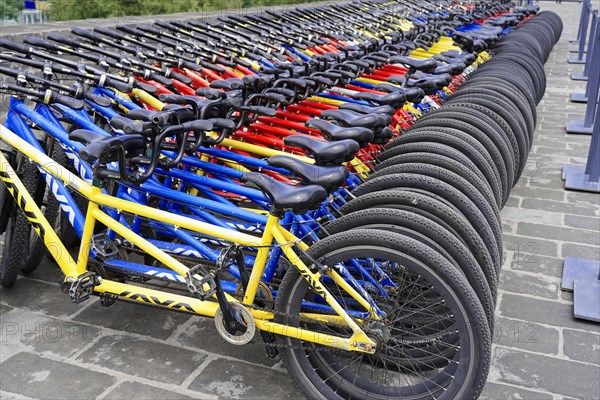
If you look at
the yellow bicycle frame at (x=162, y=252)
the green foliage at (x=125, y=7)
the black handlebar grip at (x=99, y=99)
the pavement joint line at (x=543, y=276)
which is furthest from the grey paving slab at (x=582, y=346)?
the green foliage at (x=125, y=7)

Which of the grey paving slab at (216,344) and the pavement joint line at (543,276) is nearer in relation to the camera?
the grey paving slab at (216,344)

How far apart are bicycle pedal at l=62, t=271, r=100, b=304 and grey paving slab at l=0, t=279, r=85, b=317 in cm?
50

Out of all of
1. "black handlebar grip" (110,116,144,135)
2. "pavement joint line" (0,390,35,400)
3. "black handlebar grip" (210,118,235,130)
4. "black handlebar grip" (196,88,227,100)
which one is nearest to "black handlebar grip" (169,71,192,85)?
"black handlebar grip" (196,88,227,100)

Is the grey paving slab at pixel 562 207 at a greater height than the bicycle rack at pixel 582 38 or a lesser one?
lesser

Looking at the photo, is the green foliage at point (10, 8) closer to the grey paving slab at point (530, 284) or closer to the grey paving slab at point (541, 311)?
the grey paving slab at point (530, 284)

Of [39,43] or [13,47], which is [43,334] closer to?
[13,47]

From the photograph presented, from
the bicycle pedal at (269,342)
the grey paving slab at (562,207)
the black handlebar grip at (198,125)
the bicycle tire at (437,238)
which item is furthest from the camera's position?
the grey paving slab at (562,207)

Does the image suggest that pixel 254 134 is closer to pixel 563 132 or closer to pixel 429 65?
pixel 429 65

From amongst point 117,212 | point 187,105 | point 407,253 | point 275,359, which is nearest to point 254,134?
point 187,105

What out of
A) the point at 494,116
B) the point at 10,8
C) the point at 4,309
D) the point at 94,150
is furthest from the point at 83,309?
the point at 10,8

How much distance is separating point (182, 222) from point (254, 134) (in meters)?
1.06

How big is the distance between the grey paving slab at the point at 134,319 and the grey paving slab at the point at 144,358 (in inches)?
3.1

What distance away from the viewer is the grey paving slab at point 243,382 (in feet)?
8.67

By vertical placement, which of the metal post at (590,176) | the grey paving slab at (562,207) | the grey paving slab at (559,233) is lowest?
the grey paving slab at (559,233)
